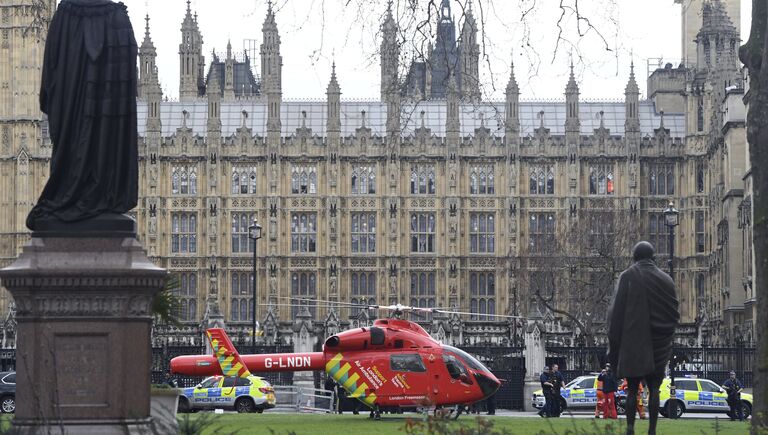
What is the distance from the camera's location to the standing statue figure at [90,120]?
1400 cm

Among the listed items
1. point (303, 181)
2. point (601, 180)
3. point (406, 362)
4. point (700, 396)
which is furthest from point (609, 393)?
point (303, 181)

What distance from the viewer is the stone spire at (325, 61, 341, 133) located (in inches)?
2997

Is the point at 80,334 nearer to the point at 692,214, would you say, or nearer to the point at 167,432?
the point at 167,432

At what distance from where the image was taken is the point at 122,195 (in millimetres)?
14094

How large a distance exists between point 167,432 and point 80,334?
3.67ft

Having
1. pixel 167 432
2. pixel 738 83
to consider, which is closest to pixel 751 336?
pixel 738 83

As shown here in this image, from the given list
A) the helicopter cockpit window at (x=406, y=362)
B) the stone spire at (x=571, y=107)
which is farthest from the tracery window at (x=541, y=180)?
the helicopter cockpit window at (x=406, y=362)

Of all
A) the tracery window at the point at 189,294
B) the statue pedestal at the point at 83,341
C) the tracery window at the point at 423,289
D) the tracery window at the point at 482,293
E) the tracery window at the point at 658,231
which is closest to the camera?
the statue pedestal at the point at 83,341

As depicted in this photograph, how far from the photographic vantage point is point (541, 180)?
250 ft

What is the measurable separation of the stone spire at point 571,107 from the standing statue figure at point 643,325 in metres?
60.7

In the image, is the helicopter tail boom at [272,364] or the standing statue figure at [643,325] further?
the helicopter tail boom at [272,364]

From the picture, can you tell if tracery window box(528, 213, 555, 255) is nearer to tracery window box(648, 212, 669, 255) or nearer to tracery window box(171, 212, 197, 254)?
tracery window box(648, 212, 669, 255)

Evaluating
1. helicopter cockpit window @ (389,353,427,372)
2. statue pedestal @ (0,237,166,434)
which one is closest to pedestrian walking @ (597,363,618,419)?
helicopter cockpit window @ (389,353,427,372)

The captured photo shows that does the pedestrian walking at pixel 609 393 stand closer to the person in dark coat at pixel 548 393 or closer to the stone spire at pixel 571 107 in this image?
the person in dark coat at pixel 548 393
